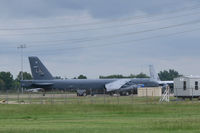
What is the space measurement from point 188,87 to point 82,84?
1599 inches

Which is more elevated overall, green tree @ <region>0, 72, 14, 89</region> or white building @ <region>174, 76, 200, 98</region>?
green tree @ <region>0, 72, 14, 89</region>

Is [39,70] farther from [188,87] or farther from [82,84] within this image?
[188,87]

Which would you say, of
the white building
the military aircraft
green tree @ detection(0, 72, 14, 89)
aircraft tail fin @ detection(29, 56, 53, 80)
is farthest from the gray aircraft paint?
green tree @ detection(0, 72, 14, 89)

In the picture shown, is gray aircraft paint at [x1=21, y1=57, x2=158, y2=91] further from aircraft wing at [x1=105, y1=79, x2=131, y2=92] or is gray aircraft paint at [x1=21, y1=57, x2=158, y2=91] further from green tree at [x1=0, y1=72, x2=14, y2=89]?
green tree at [x1=0, y1=72, x2=14, y2=89]

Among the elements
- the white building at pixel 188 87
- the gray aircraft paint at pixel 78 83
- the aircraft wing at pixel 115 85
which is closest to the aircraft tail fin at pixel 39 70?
the gray aircraft paint at pixel 78 83

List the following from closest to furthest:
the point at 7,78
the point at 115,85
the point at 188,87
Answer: the point at 188,87, the point at 115,85, the point at 7,78

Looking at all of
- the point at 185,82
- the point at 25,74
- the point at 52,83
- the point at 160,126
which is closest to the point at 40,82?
the point at 52,83

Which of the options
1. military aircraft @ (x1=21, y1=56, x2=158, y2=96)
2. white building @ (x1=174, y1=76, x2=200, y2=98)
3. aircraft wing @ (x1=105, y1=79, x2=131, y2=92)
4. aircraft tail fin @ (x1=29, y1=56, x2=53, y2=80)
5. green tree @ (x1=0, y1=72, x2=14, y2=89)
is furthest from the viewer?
green tree @ (x1=0, y1=72, x2=14, y2=89)

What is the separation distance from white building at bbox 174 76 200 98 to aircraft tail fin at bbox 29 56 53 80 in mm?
45981

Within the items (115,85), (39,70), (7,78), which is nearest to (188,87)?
(115,85)

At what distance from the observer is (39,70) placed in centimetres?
10500

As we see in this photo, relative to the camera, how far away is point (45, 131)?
75.0 feet

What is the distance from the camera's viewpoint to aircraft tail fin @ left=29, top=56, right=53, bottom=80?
344ft

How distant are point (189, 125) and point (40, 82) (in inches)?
2952
